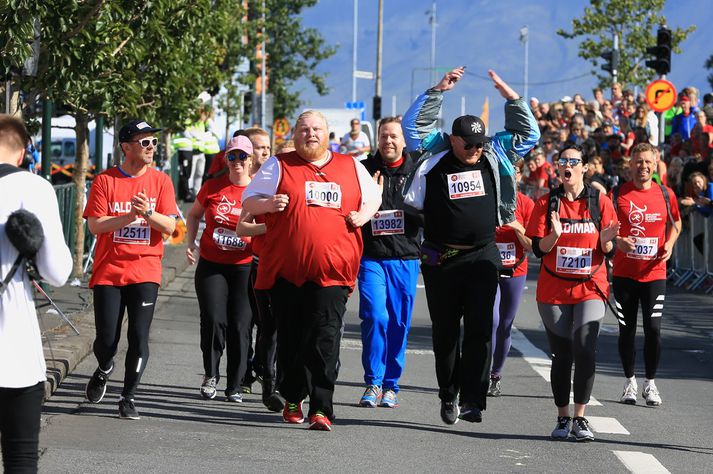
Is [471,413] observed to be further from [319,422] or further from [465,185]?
[465,185]

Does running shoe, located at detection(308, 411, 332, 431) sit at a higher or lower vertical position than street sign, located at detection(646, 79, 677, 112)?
lower

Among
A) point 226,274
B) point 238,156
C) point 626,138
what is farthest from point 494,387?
point 626,138

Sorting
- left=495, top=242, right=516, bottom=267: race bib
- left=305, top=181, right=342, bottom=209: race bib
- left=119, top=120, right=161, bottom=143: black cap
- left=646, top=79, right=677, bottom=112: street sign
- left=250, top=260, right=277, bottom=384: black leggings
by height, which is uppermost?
left=646, top=79, right=677, bottom=112: street sign

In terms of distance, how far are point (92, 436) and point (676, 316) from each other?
34.7ft

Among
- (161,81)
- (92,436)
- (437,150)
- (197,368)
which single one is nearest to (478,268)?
(437,150)

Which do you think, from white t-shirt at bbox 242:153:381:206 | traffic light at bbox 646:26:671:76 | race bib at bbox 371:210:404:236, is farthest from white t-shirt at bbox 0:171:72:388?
traffic light at bbox 646:26:671:76

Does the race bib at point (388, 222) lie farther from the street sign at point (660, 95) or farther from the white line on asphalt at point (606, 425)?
the street sign at point (660, 95)

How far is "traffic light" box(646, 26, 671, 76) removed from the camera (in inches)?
1046

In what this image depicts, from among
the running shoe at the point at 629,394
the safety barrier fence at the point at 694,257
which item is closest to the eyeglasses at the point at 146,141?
the running shoe at the point at 629,394

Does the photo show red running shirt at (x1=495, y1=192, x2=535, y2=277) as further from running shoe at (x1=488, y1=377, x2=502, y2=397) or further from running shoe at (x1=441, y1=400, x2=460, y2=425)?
running shoe at (x1=441, y1=400, x2=460, y2=425)

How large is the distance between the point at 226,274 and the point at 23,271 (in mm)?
4915

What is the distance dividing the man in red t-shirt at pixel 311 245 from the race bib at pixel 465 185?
0.47 metres

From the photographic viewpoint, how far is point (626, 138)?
27.0m

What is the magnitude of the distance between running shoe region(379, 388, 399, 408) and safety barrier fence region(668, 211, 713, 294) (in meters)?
11.2
